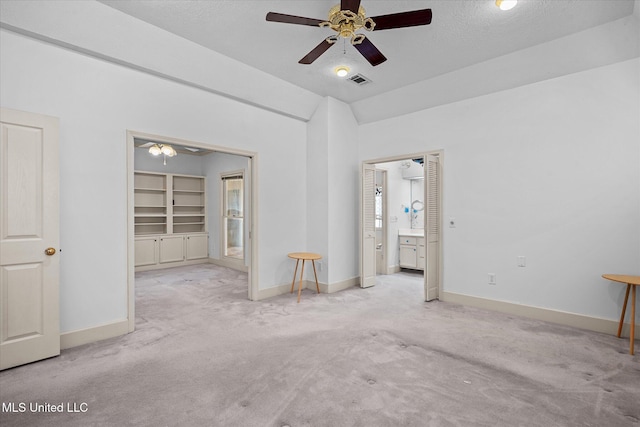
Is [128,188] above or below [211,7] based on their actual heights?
below

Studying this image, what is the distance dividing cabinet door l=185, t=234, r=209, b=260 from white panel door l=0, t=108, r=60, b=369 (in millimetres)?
4772

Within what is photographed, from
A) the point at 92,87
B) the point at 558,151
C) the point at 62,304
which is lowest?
the point at 62,304

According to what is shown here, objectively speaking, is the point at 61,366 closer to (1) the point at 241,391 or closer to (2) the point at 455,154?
Result: (1) the point at 241,391

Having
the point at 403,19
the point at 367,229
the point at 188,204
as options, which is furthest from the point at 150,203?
the point at 403,19

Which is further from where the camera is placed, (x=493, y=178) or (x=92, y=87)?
(x=493, y=178)

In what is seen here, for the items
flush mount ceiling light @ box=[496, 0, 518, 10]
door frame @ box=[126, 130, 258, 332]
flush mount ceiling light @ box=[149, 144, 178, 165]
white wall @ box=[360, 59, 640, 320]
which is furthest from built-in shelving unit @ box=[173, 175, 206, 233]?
flush mount ceiling light @ box=[496, 0, 518, 10]

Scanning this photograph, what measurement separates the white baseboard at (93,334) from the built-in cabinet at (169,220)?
3852 mm

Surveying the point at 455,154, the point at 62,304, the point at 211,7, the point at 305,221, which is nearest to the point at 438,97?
the point at 455,154

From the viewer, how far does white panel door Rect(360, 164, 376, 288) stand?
17.2ft

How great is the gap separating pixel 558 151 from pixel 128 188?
4.86 m

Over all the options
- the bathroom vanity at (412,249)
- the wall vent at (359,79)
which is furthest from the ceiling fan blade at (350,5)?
the bathroom vanity at (412,249)

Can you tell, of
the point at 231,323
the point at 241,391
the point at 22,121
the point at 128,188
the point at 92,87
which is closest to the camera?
the point at 241,391

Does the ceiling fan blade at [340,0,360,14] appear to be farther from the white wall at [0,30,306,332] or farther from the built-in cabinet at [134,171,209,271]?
the built-in cabinet at [134,171,209,271]

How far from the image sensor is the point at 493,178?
4125 millimetres
